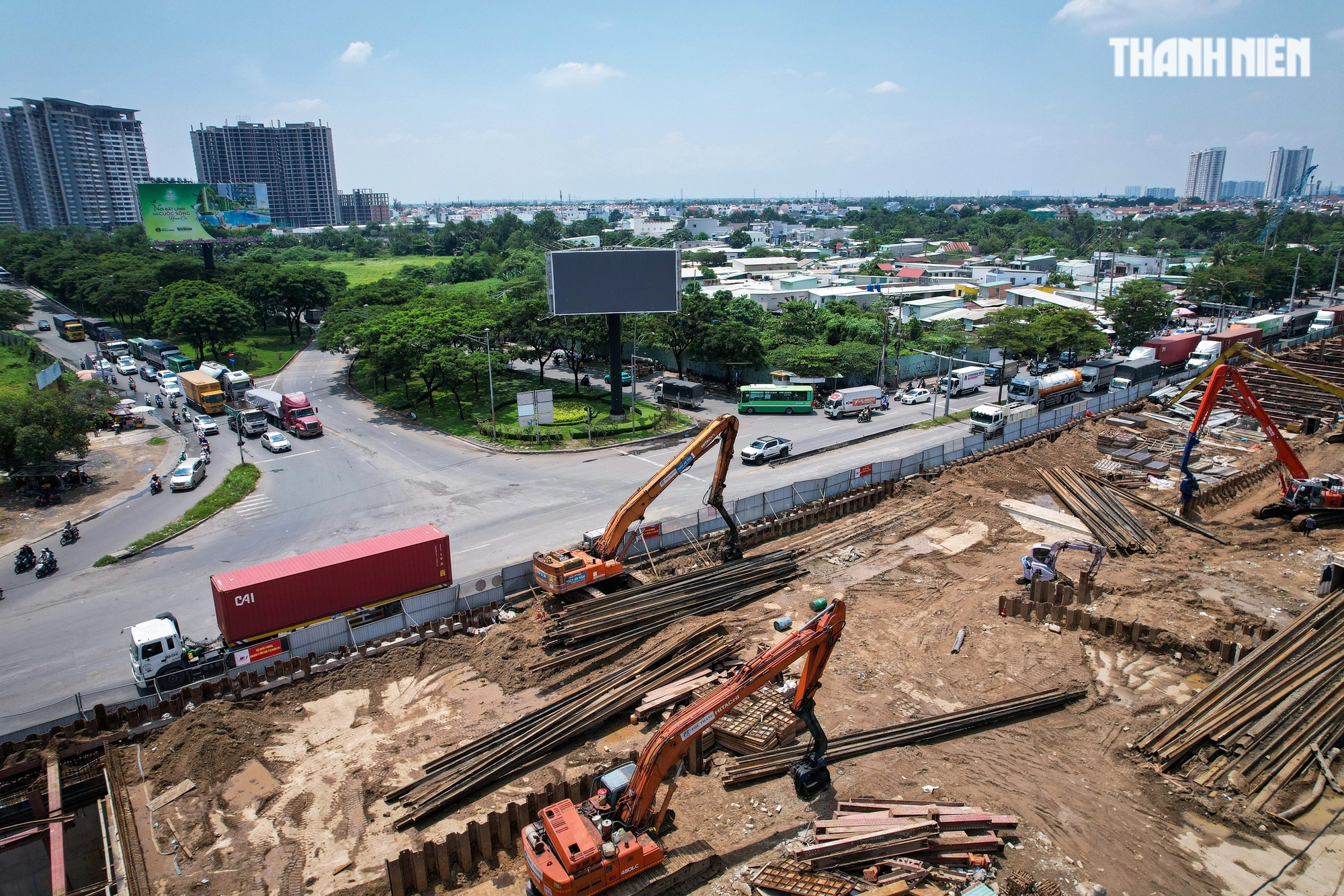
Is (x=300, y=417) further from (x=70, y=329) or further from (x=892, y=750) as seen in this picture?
(x=70, y=329)

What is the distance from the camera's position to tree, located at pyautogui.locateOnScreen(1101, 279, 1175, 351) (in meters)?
73.4

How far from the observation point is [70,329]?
79.8 meters

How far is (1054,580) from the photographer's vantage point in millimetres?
28844

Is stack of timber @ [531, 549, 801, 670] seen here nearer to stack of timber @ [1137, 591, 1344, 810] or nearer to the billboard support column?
stack of timber @ [1137, 591, 1344, 810]

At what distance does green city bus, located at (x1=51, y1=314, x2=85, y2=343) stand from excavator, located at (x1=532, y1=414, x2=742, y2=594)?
78048 mm

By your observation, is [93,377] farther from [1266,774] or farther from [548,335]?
[1266,774]

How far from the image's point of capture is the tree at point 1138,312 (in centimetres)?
7344

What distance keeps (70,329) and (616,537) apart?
3188 inches

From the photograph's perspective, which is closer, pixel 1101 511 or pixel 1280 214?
pixel 1101 511

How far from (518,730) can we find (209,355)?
66837mm

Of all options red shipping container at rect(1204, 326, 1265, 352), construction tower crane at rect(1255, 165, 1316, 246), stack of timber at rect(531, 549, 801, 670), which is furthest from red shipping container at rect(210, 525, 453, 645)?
construction tower crane at rect(1255, 165, 1316, 246)

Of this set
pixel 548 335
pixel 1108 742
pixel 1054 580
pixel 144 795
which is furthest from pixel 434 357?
pixel 1108 742

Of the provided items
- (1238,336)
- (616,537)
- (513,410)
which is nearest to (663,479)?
(616,537)

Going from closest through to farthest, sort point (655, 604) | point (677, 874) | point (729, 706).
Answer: point (677, 874) → point (729, 706) → point (655, 604)
